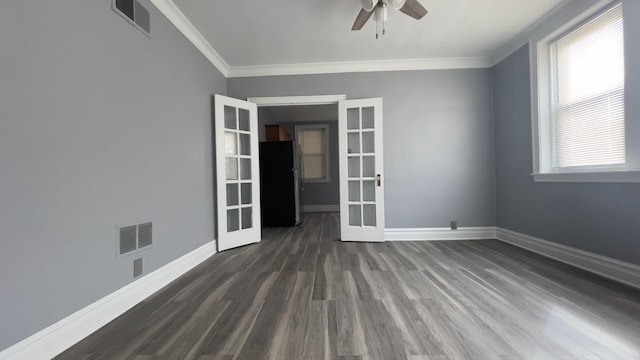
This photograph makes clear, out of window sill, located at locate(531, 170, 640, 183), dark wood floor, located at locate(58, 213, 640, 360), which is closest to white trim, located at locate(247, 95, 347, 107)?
dark wood floor, located at locate(58, 213, 640, 360)

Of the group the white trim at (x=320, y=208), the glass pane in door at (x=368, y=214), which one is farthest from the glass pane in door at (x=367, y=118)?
the white trim at (x=320, y=208)

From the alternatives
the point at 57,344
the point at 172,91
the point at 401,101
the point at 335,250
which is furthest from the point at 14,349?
the point at 401,101

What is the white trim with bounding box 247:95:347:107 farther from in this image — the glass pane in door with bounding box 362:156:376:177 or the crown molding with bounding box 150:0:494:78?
the glass pane in door with bounding box 362:156:376:177

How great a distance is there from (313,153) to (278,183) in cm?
273

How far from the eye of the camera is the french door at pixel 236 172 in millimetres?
3412

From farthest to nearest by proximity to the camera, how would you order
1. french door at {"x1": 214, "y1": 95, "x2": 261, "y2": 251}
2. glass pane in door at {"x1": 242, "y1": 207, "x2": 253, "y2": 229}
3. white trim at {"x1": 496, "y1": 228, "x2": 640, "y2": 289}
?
glass pane in door at {"x1": 242, "y1": 207, "x2": 253, "y2": 229} < french door at {"x1": 214, "y1": 95, "x2": 261, "y2": 251} < white trim at {"x1": 496, "y1": 228, "x2": 640, "y2": 289}

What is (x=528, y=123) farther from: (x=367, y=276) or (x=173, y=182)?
(x=173, y=182)

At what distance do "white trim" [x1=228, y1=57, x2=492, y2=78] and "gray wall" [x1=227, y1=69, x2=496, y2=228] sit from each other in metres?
0.08

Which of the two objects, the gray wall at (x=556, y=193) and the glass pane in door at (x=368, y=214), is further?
the glass pane in door at (x=368, y=214)

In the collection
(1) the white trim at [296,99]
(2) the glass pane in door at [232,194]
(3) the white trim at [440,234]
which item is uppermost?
(1) the white trim at [296,99]

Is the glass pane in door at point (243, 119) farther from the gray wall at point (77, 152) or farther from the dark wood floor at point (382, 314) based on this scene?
the dark wood floor at point (382, 314)

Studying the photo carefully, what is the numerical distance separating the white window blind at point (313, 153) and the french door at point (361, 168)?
3.92 meters

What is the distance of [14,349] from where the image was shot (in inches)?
47.8

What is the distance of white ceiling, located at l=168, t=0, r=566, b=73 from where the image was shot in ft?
8.46
